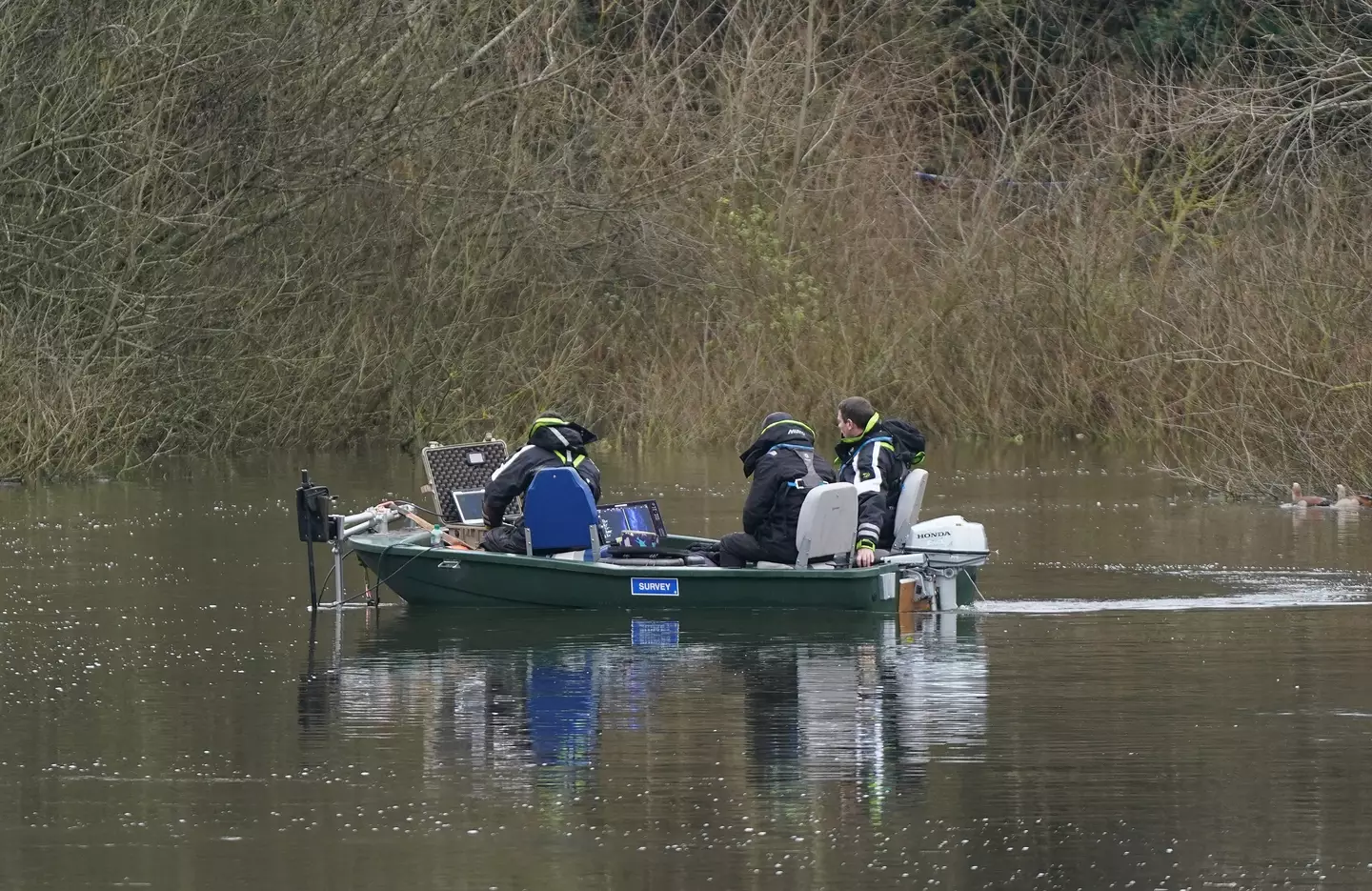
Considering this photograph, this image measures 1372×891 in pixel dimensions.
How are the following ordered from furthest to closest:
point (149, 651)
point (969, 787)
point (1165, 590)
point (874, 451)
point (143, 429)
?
point (143, 429) → point (1165, 590) → point (874, 451) → point (149, 651) → point (969, 787)

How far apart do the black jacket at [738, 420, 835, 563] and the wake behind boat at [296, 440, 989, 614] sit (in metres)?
0.15

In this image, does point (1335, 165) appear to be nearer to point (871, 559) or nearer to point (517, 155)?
point (517, 155)

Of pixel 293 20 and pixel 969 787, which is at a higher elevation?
pixel 293 20

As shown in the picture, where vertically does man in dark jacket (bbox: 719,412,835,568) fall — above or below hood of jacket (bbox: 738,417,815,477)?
below

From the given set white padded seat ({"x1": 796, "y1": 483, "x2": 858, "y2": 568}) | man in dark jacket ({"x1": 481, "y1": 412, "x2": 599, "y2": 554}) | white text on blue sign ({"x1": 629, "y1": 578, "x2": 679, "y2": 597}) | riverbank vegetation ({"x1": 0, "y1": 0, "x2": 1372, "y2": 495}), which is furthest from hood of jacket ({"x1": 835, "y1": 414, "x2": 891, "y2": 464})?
riverbank vegetation ({"x1": 0, "y1": 0, "x2": 1372, "y2": 495})

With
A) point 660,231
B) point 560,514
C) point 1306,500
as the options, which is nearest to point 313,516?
point 560,514

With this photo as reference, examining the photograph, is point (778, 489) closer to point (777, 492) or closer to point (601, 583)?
point (777, 492)

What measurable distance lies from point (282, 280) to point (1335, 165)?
1202 centimetres

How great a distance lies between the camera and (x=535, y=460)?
622 inches

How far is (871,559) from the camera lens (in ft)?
50.8

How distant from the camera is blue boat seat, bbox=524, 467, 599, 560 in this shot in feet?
51.6

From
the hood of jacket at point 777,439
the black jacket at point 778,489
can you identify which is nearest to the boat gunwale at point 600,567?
the black jacket at point 778,489

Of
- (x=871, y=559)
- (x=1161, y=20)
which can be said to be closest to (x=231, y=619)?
(x=871, y=559)

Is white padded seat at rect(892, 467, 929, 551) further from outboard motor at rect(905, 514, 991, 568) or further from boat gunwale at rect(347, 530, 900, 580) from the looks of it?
boat gunwale at rect(347, 530, 900, 580)
